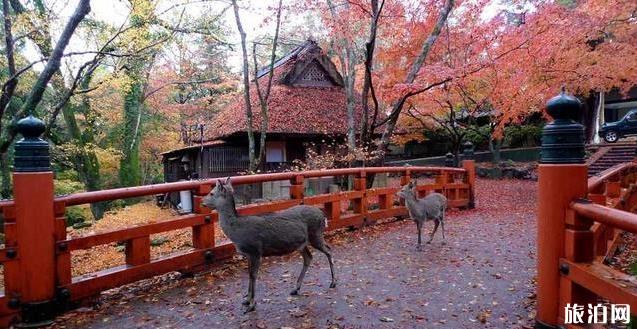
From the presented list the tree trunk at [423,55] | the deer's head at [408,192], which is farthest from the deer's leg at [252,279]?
the tree trunk at [423,55]

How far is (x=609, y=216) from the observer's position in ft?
7.84

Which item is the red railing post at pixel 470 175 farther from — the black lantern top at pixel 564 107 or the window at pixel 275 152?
the black lantern top at pixel 564 107

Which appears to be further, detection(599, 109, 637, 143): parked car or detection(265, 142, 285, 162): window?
detection(599, 109, 637, 143): parked car

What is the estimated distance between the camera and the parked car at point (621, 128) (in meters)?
19.4

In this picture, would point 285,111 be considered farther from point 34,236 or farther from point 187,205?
point 34,236

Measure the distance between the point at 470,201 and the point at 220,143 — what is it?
10.3 metres

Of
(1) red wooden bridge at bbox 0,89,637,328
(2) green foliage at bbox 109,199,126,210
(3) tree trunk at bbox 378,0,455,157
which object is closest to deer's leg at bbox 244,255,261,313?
(1) red wooden bridge at bbox 0,89,637,328

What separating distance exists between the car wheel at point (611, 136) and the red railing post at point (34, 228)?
76.1ft

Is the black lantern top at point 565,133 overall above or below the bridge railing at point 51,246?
above

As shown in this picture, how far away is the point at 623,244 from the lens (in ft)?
22.9

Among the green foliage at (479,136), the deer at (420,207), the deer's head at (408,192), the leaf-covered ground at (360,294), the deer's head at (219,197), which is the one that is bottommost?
the leaf-covered ground at (360,294)

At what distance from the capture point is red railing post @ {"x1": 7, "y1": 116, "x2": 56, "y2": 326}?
3564mm

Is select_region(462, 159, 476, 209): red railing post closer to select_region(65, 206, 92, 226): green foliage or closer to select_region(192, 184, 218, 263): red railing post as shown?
select_region(192, 184, 218, 263): red railing post

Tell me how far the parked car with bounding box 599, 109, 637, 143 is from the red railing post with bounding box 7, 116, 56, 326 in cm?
2319
